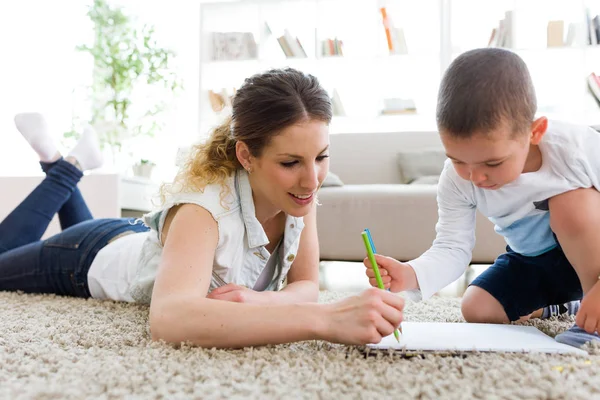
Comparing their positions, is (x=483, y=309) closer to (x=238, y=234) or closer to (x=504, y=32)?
(x=238, y=234)

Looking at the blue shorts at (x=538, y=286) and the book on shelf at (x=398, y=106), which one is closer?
the blue shorts at (x=538, y=286)

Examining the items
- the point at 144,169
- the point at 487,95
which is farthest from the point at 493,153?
the point at 144,169

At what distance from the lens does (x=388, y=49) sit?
3902 mm

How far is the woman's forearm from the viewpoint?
0.76 m

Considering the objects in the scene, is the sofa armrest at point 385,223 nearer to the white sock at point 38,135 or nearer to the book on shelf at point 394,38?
the white sock at point 38,135

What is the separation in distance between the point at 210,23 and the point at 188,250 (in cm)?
364

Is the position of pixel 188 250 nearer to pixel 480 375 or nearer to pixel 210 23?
pixel 480 375

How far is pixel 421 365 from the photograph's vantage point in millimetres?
700

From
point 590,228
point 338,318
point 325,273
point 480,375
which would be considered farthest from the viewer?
point 325,273

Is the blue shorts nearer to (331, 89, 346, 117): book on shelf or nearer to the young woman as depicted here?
the young woman

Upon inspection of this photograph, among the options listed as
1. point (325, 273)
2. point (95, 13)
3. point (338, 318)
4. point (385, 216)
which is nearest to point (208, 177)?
point (338, 318)

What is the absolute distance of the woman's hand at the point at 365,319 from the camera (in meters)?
0.72

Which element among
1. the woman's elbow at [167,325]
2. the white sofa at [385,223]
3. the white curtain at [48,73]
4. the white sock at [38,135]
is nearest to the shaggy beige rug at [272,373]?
the woman's elbow at [167,325]

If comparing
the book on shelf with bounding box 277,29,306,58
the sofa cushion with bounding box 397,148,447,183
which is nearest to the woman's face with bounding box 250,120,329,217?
the sofa cushion with bounding box 397,148,447,183
